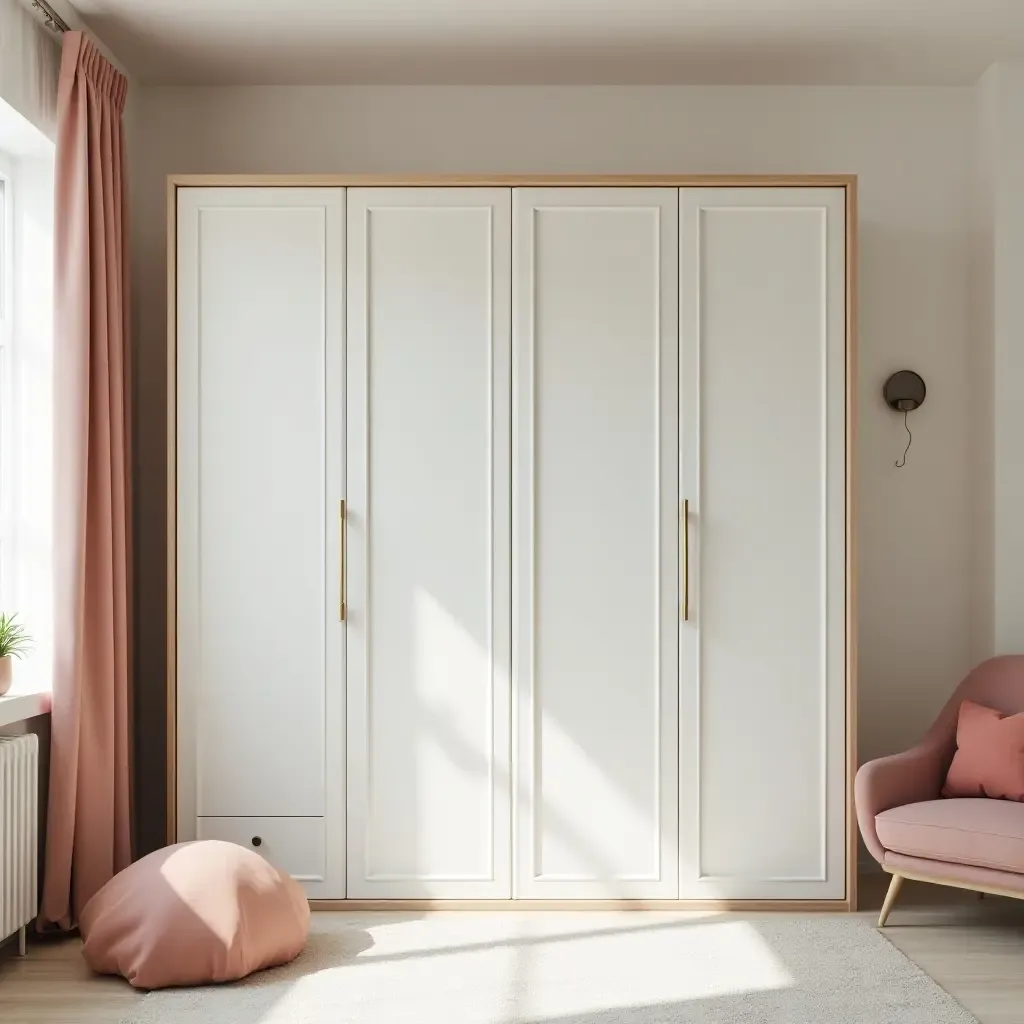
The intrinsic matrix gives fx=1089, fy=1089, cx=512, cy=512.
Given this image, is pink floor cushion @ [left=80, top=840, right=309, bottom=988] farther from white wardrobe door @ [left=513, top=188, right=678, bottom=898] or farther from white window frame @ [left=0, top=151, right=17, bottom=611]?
white window frame @ [left=0, top=151, right=17, bottom=611]

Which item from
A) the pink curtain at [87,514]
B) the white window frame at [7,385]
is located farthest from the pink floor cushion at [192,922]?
the white window frame at [7,385]

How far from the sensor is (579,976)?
2.83 metres

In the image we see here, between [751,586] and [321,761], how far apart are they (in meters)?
1.44

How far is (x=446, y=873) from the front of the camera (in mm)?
3371

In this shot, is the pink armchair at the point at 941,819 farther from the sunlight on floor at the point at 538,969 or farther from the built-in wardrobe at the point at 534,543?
the sunlight on floor at the point at 538,969

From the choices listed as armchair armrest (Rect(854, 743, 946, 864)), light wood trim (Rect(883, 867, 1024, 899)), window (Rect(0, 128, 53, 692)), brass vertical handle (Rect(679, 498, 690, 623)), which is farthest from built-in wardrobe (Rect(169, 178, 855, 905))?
window (Rect(0, 128, 53, 692))

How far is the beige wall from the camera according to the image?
385 cm

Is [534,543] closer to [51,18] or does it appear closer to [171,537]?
[171,537]

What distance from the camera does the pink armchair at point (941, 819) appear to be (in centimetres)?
296

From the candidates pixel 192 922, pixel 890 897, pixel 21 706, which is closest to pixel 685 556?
pixel 890 897

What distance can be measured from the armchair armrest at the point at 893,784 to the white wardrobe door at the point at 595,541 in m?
0.56

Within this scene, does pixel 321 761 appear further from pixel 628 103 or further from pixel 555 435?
pixel 628 103

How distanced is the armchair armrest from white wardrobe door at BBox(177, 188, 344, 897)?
5.27ft

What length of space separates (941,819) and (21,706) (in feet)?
8.42
